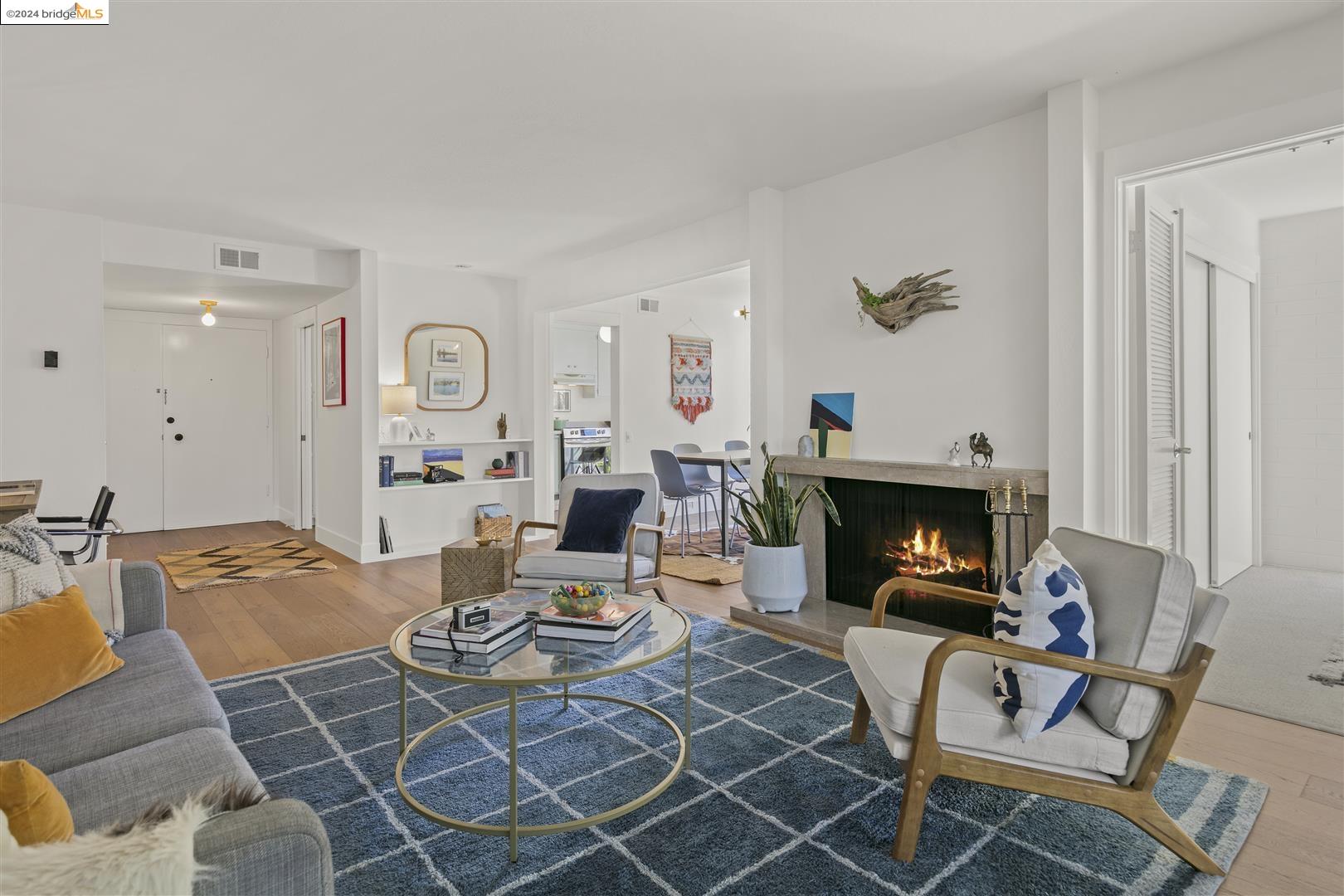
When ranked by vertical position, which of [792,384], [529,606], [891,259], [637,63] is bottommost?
[529,606]

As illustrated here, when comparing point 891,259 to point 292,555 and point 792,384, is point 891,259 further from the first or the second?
point 292,555

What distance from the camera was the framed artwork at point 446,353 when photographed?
640 cm

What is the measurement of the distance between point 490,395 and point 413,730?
4.50 m

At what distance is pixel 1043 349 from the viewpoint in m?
3.21

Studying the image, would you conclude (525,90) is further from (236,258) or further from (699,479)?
(699,479)

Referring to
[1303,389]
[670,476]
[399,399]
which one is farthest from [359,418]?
[1303,389]

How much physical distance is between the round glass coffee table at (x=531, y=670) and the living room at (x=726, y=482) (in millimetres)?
18

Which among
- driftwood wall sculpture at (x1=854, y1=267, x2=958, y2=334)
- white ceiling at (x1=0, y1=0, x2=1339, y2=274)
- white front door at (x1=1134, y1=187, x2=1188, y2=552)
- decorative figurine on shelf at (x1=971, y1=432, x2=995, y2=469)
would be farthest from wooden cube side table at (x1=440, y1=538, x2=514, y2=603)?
white front door at (x1=1134, y1=187, x2=1188, y2=552)

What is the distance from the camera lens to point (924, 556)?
12.2 ft

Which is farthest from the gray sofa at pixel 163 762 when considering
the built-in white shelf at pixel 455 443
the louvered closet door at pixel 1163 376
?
the built-in white shelf at pixel 455 443

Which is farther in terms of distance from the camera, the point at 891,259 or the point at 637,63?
the point at 891,259

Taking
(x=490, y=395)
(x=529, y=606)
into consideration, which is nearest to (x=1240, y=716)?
(x=529, y=606)

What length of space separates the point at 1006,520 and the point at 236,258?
17.9 feet

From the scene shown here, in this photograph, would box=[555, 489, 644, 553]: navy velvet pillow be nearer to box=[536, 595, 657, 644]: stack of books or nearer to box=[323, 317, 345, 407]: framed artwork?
box=[536, 595, 657, 644]: stack of books
